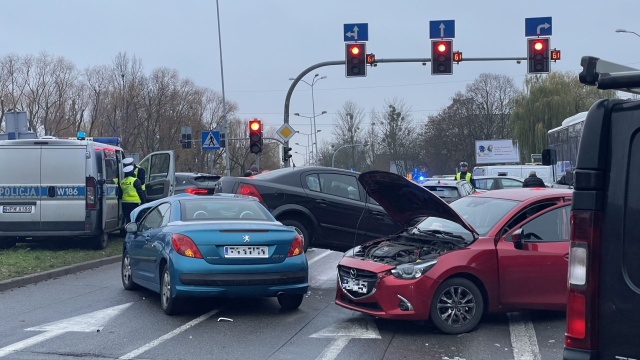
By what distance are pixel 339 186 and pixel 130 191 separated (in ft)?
18.2

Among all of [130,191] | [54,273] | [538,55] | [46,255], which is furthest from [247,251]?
[538,55]

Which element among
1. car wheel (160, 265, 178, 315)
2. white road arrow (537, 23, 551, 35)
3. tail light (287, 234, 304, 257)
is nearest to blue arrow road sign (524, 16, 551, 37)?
white road arrow (537, 23, 551, 35)

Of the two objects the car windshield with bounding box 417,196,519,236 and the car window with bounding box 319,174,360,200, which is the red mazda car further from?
the car window with bounding box 319,174,360,200

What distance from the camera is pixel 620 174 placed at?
3.80 metres

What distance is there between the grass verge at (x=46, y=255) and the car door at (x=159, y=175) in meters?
1.44

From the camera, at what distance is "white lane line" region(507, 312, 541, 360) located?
781 centimetres

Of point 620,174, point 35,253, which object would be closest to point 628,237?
point 620,174

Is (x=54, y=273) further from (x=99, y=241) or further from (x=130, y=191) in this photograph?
(x=130, y=191)

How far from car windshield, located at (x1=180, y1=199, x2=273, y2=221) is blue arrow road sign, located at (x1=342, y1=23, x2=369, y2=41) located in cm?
1363

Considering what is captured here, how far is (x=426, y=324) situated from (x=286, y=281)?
169cm

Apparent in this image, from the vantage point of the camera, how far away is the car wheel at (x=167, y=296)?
31.1 feet

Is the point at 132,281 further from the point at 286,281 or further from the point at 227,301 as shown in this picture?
the point at 286,281

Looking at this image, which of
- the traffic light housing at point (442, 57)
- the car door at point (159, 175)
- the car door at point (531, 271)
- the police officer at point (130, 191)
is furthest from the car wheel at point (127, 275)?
the traffic light housing at point (442, 57)

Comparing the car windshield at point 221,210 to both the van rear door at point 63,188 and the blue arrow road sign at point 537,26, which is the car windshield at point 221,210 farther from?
the blue arrow road sign at point 537,26
